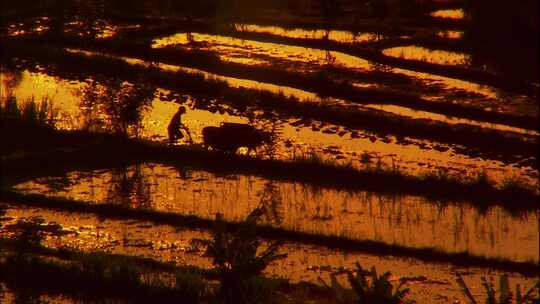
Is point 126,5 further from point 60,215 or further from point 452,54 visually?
point 60,215

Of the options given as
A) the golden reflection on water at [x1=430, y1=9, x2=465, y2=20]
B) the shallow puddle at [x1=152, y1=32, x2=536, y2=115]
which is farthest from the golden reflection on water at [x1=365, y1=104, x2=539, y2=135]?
the golden reflection on water at [x1=430, y1=9, x2=465, y2=20]

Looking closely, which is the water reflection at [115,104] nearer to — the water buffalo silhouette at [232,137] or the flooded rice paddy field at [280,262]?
the water buffalo silhouette at [232,137]

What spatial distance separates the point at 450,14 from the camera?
13875mm

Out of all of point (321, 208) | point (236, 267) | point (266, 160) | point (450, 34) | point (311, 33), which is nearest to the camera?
point (236, 267)

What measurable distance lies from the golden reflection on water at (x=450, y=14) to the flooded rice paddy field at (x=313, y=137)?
4.40 meters

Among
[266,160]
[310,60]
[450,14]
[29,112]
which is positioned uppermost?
[450,14]

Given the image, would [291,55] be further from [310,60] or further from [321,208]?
[321,208]

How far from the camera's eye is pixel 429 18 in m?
13.6

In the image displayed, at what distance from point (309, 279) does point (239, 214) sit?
4.13 ft

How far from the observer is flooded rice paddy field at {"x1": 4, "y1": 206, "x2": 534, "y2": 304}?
5363 mm

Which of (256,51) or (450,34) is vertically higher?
(450,34)

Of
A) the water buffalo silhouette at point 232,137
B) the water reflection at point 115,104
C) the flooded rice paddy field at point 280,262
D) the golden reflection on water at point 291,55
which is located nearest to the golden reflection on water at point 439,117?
the golden reflection on water at point 291,55

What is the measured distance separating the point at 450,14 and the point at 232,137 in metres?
6.97

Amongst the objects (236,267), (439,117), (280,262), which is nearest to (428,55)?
(439,117)
